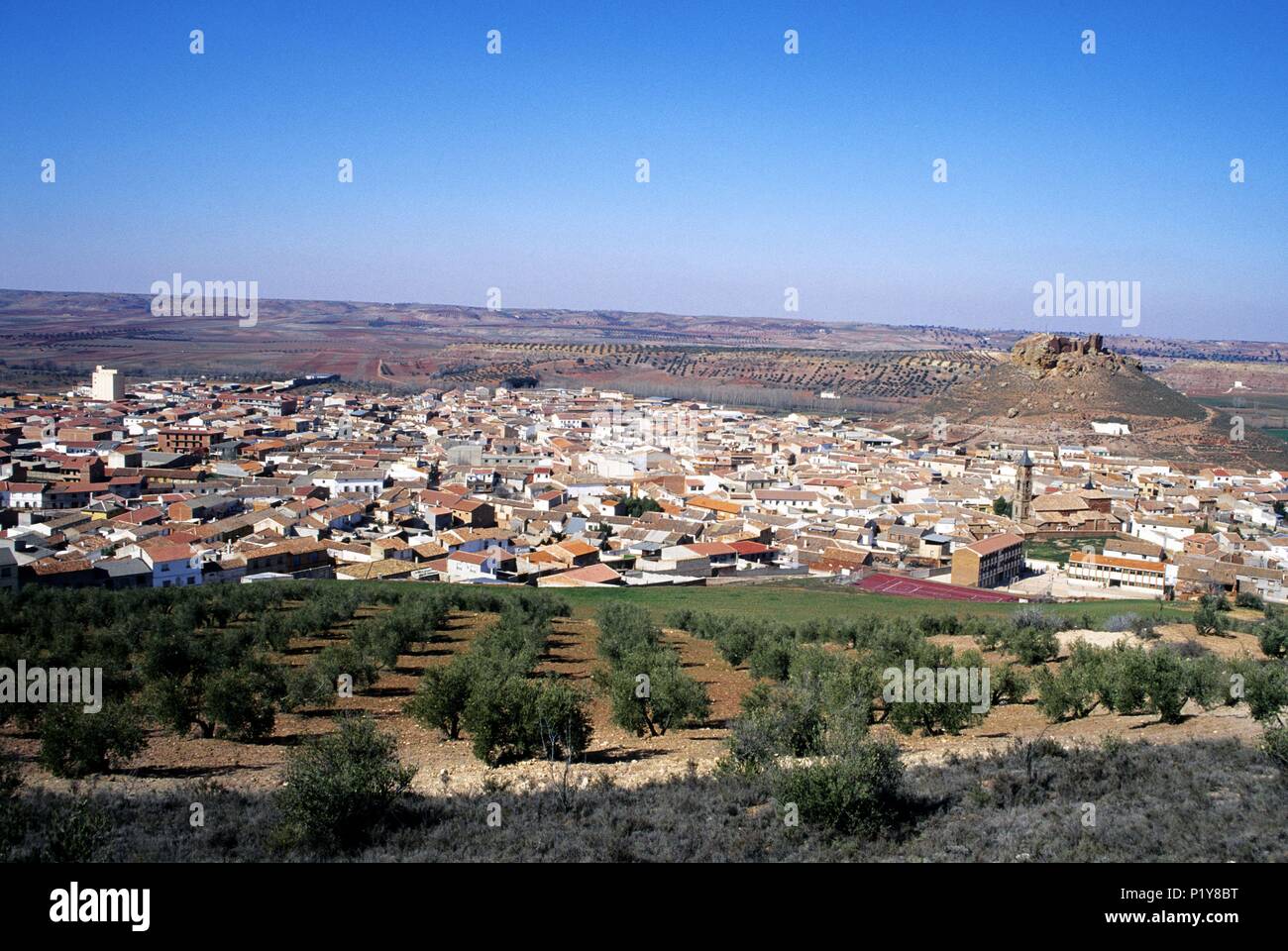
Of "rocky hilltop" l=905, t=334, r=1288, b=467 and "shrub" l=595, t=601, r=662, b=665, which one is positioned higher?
"rocky hilltop" l=905, t=334, r=1288, b=467

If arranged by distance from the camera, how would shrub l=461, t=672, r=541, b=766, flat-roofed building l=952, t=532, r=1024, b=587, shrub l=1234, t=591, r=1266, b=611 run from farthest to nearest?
1. flat-roofed building l=952, t=532, r=1024, b=587
2. shrub l=1234, t=591, r=1266, b=611
3. shrub l=461, t=672, r=541, b=766

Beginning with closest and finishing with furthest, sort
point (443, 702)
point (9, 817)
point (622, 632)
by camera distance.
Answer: point (9, 817) < point (443, 702) < point (622, 632)

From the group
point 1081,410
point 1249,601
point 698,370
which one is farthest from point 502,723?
point 698,370

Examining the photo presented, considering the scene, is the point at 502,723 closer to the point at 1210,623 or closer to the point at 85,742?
the point at 85,742

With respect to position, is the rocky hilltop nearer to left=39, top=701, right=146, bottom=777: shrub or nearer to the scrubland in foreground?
the scrubland in foreground

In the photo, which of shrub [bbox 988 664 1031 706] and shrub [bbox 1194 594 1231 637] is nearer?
shrub [bbox 988 664 1031 706]

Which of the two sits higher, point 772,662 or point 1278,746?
point 1278,746

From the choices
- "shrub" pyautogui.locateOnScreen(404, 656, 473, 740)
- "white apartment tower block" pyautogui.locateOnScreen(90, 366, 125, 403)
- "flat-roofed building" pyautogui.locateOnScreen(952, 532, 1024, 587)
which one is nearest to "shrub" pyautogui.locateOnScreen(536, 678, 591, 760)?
"shrub" pyautogui.locateOnScreen(404, 656, 473, 740)
